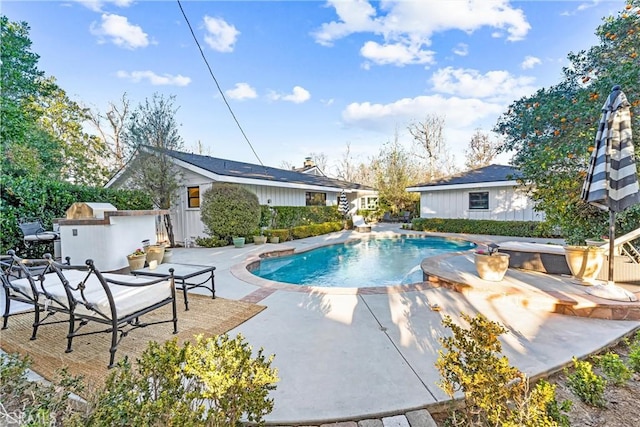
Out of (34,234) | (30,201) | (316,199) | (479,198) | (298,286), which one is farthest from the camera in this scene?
(316,199)

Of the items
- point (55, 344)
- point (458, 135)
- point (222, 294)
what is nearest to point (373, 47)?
point (222, 294)

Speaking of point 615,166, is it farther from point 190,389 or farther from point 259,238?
point 259,238

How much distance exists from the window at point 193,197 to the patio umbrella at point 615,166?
12.6m

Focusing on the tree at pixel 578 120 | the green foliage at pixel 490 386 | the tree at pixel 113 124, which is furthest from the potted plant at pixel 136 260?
the tree at pixel 113 124

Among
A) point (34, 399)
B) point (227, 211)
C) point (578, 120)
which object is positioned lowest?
point (34, 399)

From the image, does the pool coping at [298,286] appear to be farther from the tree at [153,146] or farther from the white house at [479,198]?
the tree at [153,146]

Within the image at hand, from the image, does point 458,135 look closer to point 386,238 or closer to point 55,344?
point 386,238

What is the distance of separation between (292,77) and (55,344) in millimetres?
14669

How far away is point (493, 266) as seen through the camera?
508cm

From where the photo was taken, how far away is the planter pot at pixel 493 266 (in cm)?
506

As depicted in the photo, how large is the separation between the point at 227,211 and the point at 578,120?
36.4 feet

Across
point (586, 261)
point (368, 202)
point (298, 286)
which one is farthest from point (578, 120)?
point (368, 202)

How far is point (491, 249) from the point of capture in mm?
5242

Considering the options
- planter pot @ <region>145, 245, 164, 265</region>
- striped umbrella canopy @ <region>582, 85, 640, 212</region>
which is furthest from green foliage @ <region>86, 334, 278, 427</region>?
planter pot @ <region>145, 245, 164, 265</region>
